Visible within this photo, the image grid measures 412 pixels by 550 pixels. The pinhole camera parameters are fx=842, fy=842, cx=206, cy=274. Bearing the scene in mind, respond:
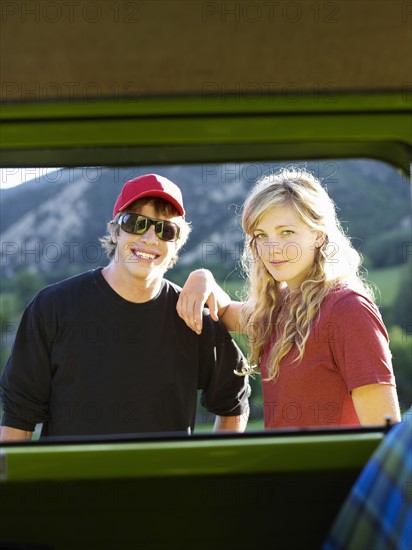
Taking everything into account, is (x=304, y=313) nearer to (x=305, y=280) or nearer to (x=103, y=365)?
(x=305, y=280)

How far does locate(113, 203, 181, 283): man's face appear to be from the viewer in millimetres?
2805

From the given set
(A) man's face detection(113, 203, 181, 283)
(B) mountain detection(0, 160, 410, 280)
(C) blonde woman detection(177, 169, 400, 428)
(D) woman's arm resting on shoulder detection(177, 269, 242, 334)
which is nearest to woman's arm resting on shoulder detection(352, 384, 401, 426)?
(C) blonde woman detection(177, 169, 400, 428)

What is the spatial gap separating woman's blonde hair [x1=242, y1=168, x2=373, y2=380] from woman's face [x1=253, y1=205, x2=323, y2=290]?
2 cm

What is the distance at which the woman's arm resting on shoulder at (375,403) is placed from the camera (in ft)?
7.22

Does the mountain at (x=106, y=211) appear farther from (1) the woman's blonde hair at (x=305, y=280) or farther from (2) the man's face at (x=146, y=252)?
(1) the woman's blonde hair at (x=305, y=280)

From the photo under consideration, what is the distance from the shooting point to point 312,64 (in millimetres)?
1943

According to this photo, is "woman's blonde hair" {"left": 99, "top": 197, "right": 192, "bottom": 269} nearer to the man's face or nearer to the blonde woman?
the man's face

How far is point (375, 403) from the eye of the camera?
7.27 feet

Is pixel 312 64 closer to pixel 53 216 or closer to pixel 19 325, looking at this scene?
pixel 19 325

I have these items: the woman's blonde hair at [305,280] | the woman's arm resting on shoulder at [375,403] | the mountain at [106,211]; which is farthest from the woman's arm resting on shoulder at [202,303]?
the mountain at [106,211]

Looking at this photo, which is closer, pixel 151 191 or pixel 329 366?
pixel 329 366

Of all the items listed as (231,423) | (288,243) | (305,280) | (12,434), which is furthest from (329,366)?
(12,434)

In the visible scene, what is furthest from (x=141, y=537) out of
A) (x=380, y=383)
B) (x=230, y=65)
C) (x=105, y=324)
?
(x=230, y=65)

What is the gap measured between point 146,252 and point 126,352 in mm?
339
